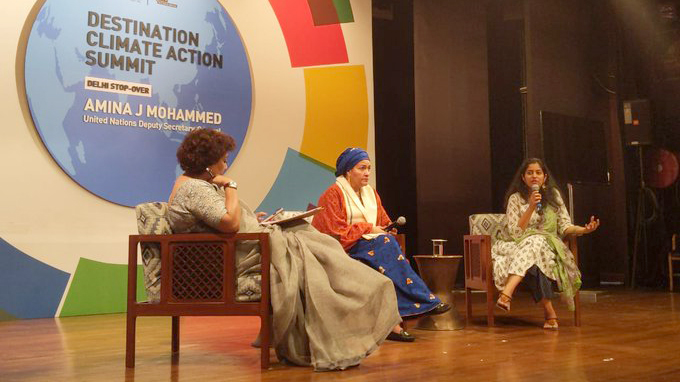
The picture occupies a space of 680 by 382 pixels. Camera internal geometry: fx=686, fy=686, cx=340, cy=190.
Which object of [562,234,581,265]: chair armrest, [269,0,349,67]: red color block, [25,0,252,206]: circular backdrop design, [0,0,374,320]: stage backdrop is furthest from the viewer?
[269,0,349,67]: red color block

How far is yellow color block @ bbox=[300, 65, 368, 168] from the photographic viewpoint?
564cm

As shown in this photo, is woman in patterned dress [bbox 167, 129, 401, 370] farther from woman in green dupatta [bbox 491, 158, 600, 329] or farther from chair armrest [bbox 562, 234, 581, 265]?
chair armrest [bbox 562, 234, 581, 265]

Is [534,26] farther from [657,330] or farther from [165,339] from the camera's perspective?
[165,339]

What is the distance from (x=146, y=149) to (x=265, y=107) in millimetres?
1039

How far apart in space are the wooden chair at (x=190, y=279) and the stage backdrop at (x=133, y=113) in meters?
2.06

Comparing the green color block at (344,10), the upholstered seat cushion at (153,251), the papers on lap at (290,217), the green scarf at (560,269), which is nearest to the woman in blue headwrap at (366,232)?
the papers on lap at (290,217)

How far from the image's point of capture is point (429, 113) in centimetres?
654

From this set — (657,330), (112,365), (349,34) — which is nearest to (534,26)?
(349,34)

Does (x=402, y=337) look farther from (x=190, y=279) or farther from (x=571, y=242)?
(x=571, y=242)

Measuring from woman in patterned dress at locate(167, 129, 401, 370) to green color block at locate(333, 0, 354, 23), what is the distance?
3284 mm

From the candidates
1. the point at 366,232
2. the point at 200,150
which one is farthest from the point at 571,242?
the point at 200,150

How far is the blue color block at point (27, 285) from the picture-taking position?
170 inches

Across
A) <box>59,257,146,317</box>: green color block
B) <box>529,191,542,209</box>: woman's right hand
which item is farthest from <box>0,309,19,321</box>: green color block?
<box>529,191,542,209</box>: woman's right hand

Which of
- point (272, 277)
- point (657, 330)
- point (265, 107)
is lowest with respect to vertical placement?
point (657, 330)
